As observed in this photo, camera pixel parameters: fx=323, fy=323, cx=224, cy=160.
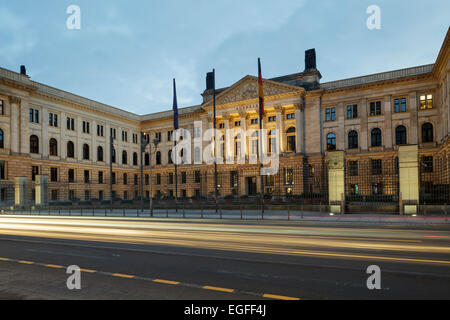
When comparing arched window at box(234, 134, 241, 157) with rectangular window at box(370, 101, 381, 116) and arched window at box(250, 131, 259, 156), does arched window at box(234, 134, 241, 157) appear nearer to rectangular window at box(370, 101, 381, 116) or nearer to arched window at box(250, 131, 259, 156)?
arched window at box(250, 131, 259, 156)

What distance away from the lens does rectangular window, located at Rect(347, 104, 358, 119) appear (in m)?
50.8

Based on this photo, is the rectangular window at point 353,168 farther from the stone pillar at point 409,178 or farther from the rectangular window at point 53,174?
the rectangular window at point 53,174

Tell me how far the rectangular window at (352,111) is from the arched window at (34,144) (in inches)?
1896

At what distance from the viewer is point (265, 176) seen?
5425 centimetres

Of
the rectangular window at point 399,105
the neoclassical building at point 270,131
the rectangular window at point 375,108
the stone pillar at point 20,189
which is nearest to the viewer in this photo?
the stone pillar at point 20,189

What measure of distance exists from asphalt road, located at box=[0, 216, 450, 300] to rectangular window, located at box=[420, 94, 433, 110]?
4013 centimetres

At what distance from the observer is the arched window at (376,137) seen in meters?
49.6

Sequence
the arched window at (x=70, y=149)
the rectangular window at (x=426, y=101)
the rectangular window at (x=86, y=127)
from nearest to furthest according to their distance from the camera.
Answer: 1. the rectangular window at (x=426, y=101)
2. the arched window at (x=70, y=149)
3. the rectangular window at (x=86, y=127)

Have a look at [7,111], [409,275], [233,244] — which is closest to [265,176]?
[7,111]

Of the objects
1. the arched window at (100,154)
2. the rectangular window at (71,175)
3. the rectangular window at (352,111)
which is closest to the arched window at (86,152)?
the arched window at (100,154)

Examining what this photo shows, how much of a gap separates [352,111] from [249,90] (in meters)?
17.0

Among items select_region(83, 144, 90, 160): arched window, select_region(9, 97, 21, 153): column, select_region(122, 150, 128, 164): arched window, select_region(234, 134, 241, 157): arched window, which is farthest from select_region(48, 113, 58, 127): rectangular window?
select_region(234, 134, 241, 157): arched window
